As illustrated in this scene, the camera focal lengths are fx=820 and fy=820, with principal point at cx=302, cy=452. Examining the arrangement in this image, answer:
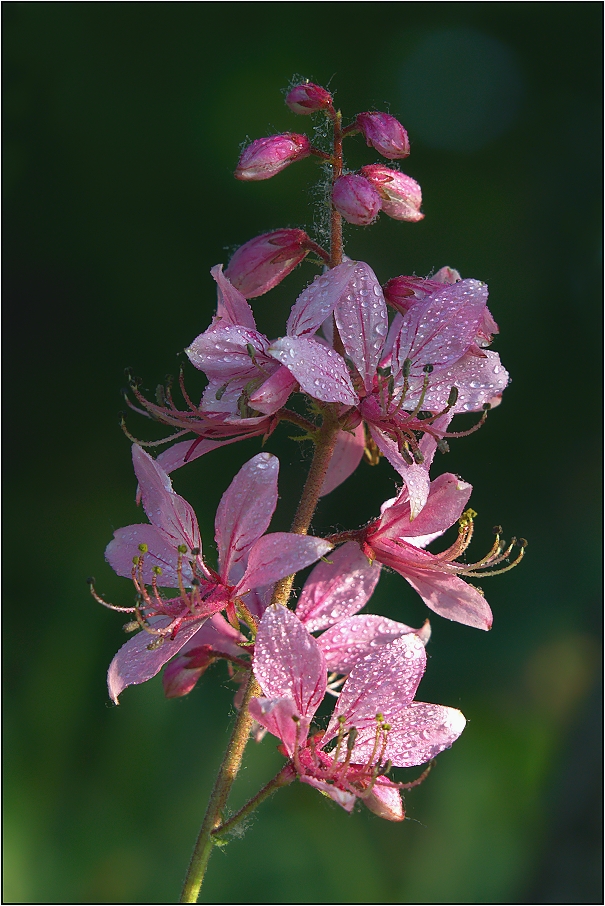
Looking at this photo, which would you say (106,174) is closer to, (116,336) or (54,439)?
(116,336)

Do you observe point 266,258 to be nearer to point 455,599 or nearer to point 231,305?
point 231,305

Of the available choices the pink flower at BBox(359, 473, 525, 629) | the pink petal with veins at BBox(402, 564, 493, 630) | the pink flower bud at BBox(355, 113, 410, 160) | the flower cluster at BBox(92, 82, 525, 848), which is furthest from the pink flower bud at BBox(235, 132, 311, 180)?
the pink petal with veins at BBox(402, 564, 493, 630)

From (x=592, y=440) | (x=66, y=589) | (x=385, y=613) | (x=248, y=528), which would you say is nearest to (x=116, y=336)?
(x=66, y=589)

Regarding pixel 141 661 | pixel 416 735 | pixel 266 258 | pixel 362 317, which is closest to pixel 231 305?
pixel 266 258

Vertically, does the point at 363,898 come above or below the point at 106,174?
below

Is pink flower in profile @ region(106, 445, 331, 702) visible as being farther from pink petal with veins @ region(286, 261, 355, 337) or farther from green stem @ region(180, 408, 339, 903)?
pink petal with veins @ region(286, 261, 355, 337)

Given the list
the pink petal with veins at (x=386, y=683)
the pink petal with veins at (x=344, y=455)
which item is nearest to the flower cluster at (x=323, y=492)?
the pink petal with veins at (x=386, y=683)
